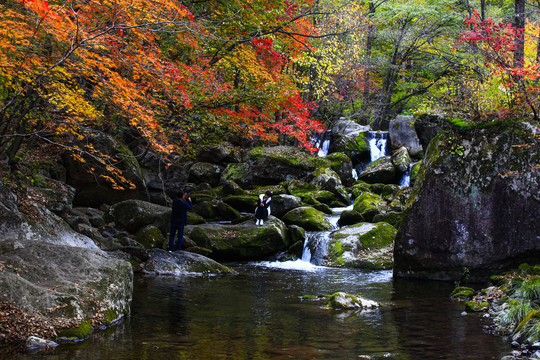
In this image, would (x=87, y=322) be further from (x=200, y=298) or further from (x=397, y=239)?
(x=397, y=239)

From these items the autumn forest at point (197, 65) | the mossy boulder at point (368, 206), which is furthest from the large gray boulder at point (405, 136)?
the mossy boulder at point (368, 206)

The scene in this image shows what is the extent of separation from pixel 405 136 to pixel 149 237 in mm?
16937

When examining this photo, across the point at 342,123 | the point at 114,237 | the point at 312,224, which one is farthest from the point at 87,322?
the point at 342,123

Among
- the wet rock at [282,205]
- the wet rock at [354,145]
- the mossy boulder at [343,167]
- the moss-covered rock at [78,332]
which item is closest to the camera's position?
Answer: the moss-covered rock at [78,332]

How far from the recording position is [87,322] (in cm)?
601

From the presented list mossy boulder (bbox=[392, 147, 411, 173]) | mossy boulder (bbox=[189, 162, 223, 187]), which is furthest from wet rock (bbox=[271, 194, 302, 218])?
mossy boulder (bbox=[392, 147, 411, 173])

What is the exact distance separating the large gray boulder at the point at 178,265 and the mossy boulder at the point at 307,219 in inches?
188

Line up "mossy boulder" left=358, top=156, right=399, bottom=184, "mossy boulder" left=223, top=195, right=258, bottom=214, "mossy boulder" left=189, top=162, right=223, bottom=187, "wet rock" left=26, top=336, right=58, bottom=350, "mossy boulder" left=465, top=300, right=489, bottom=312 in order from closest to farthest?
"wet rock" left=26, top=336, right=58, bottom=350 → "mossy boulder" left=465, top=300, right=489, bottom=312 → "mossy boulder" left=223, top=195, right=258, bottom=214 → "mossy boulder" left=358, top=156, right=399, bottom=184 → "mossy boulder" left=189, top=162, right=223, bottom=187

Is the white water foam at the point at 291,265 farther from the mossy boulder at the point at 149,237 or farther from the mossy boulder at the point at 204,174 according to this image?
the mossy boulder at the point at 204,174

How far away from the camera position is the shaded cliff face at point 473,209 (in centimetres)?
1060

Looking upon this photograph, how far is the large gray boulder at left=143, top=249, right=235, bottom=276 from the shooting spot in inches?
460

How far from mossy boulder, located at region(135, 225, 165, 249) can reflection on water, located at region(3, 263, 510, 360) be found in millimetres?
3387

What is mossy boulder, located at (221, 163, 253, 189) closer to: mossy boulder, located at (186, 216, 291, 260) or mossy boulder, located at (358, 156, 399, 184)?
mossy boulder, located at (358, 156, 399, 184)

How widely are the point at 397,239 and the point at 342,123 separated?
18.4m
